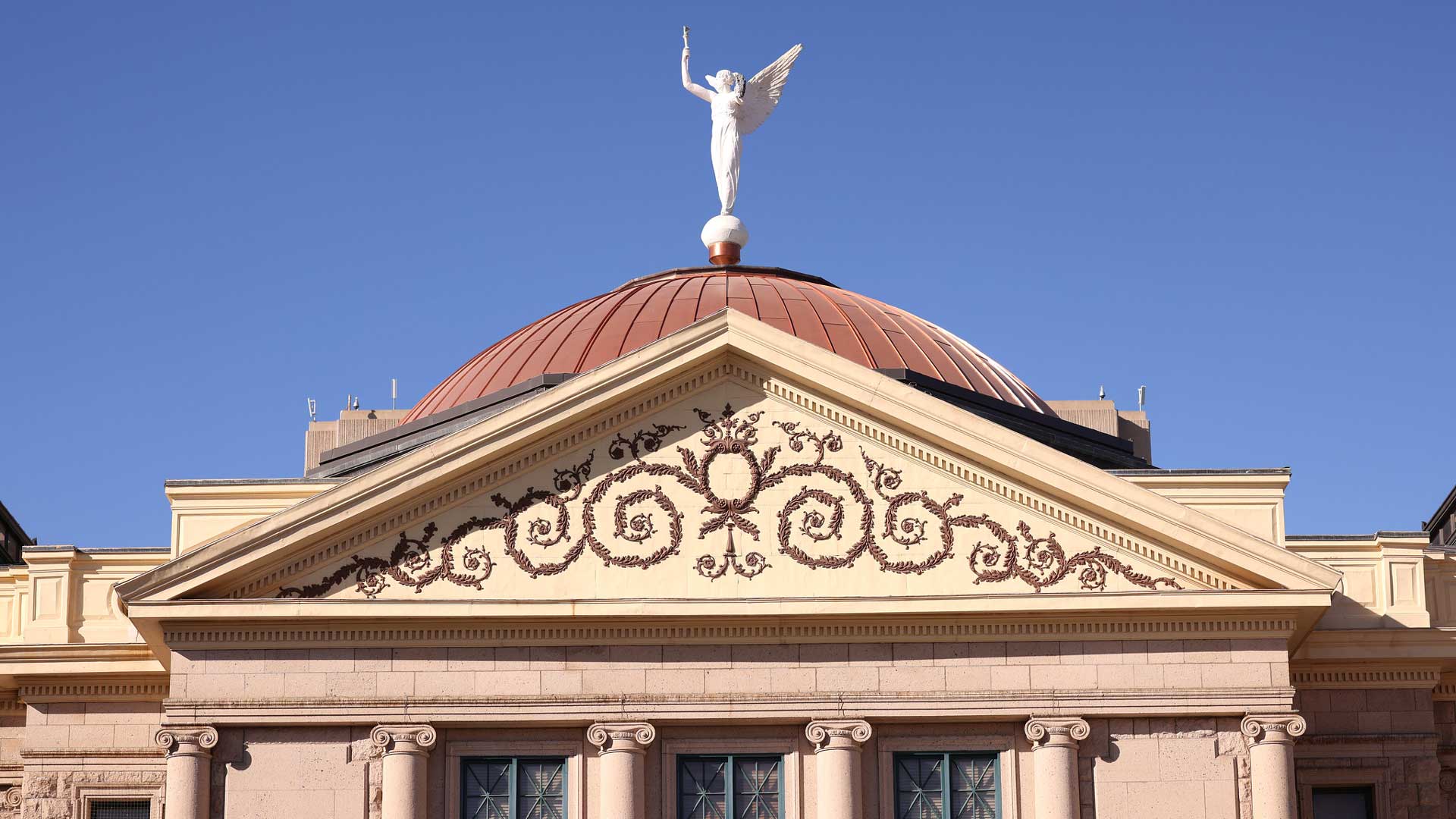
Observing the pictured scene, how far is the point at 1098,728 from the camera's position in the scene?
2753 cm

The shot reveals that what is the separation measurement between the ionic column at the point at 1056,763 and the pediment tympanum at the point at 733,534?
5.20ft

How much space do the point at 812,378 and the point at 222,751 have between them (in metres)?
8.11

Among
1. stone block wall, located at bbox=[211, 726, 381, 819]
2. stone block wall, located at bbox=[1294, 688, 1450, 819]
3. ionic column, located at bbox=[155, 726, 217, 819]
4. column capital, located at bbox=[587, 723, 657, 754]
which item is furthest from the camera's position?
stone block wall, located at bbox=[1294, 688, 1450, 819]

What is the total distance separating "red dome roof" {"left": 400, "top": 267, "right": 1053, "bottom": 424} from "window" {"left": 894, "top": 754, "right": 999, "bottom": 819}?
840 centimetres

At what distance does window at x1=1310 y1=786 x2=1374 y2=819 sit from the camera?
1195 inches

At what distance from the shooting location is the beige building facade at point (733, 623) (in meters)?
27.2

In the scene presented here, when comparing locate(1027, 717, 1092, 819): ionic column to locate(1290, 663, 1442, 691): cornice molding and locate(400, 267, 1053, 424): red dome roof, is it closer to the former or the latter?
locate(1290, 663, 1442, 691): cornice molding

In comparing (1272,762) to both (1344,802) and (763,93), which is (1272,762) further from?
(763,93)

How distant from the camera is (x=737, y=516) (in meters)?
27.7

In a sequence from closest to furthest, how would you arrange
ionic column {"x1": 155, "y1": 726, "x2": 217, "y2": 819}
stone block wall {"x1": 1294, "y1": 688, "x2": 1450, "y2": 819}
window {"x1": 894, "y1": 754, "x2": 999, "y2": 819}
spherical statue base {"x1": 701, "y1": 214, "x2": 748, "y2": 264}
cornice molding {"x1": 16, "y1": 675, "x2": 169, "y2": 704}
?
ionic column {"x1": 155, "y1": 726, "x2": 217, "y2": 819} < window {"x1": 894, "y1": 754, "x2": 999, "y2": 819} < stone block wall {"x1": 1294, "y1": 688, "x2": 1450, "y2": 819} < cornice molding {"x1": 16, "y1": 675, "x2": 169, "y2": 704} < spherical statue base {"x1": 701, "y1": 214, "x2": 748, "y2": 264}

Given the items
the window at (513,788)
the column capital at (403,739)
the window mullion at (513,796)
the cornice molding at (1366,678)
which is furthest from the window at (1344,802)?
the column capital at (403,739)

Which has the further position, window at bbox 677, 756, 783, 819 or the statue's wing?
the statue's wing

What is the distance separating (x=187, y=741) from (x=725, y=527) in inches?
263

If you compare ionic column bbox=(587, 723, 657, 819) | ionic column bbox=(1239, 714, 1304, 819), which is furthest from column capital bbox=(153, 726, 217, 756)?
ionic column bbox=(1239, 714, 1304, 819)
